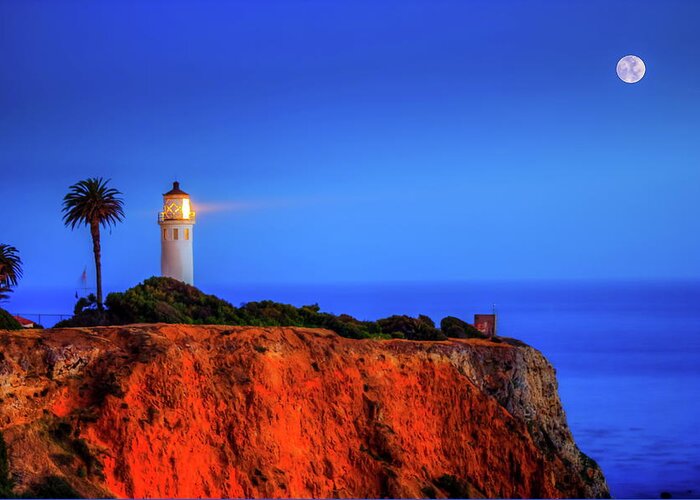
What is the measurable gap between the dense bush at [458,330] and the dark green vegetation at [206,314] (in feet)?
0.31

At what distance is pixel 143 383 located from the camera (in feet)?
123

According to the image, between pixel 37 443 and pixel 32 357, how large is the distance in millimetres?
3232

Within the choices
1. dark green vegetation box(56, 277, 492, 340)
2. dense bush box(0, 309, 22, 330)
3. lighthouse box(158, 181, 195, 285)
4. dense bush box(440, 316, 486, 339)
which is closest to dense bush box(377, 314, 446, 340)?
dark green vegetation box(56, 277, 492, 340)

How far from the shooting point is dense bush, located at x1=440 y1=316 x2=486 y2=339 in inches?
2351

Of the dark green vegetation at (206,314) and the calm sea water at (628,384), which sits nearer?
the dark green vegetation at (206,314)

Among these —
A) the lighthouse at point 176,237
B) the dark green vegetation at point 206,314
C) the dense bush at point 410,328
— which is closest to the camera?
the dark green vegetation at point 206,314

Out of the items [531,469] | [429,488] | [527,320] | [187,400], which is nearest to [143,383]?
[187,400]

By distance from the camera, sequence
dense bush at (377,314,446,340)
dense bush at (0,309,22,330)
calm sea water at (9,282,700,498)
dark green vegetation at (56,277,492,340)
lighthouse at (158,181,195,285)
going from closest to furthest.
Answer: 1. dense bush at (0,309,22,330)
2. dark green vegetation at (56,277,492,340)
3. dense bush at (377,314,446,340)
4. lighthouse at (158,181,195,285)
5. calm sea water at (9,282,700,498)

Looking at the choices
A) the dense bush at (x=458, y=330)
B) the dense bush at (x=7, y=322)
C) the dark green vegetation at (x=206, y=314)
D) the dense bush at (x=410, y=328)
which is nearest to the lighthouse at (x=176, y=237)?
the dark green vegetation at (x=206, y=314)

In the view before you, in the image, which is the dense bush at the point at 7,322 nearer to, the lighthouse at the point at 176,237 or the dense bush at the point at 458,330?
the lighthouse at the point at 176,237

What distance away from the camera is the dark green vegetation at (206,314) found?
50.2 meters

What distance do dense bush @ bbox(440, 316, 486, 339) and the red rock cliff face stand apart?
149 inches

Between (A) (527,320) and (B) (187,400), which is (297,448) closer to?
(B) (187,400)

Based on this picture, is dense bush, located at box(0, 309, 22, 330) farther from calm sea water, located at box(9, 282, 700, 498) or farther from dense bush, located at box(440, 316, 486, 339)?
Answer: calm sea water, located at box(9, 282, 700, 498)
